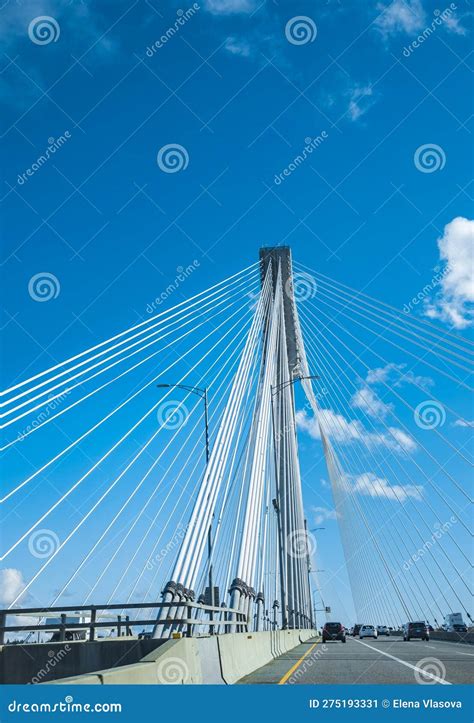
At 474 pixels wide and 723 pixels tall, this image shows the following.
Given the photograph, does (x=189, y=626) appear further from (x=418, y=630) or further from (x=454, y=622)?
(x=454, y=622)

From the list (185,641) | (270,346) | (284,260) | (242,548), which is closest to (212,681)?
(185,641)

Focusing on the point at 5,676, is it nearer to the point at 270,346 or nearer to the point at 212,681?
the point at 212,681

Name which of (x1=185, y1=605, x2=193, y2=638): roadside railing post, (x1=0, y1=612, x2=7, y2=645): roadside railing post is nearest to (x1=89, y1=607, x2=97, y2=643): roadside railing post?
(x1=0, y1=612, x2=7, y2=645): roadside railing post

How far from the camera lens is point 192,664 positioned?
36.2 feet

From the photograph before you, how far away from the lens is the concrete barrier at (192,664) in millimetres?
7840

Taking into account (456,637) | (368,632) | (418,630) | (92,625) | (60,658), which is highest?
(368,632)

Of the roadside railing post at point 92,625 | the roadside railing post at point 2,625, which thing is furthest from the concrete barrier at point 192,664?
the roadside railing post at point 2,625

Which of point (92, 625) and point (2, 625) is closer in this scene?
point (92, 625)

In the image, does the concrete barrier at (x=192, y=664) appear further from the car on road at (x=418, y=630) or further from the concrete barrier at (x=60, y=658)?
the car on road at (x=418, y=630)

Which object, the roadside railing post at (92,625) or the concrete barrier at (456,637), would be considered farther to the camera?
the concrete barrier at (456,637)

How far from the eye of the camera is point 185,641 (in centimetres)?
1091

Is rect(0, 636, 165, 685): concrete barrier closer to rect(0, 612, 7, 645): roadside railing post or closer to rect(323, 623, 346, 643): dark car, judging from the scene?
rect(0, 612, 7, 645): roadside railing post

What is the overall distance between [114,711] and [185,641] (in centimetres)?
326

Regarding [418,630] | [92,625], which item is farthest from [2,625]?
[418,630]
